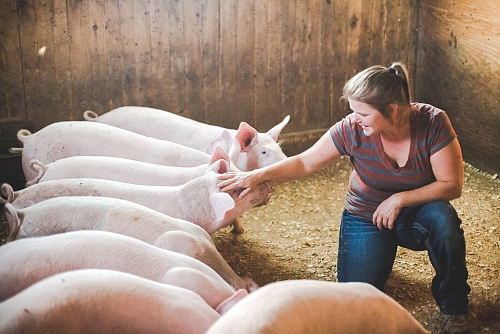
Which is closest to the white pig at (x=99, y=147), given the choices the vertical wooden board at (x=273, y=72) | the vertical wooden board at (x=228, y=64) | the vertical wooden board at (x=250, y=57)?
the vertical wooden board at (x=228, y=64)

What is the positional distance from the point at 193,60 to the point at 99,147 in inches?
70.0

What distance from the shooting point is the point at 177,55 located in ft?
19.0

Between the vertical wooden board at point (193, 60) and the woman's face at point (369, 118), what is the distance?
286 cm

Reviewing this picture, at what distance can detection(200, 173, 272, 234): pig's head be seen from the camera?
11.4ft

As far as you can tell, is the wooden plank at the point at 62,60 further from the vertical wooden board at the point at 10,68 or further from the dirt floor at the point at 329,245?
the dirt floor at the point at 329,245

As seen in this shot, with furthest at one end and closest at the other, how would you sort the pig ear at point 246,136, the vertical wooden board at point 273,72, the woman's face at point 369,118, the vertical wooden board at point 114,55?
the vertical wooden board at point 273,72 < the vertical wooden board at point 114,55 < the pig ear at point 246,136 < the woman's face at point 369,118

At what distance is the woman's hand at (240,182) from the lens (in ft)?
11.7

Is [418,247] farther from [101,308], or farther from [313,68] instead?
[313,68]

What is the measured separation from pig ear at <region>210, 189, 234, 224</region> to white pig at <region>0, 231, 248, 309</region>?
2.37 ft

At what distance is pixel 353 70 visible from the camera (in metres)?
6.53

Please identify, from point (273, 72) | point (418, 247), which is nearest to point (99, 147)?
point (418, 247)

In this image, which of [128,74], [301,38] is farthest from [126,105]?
[301,38]

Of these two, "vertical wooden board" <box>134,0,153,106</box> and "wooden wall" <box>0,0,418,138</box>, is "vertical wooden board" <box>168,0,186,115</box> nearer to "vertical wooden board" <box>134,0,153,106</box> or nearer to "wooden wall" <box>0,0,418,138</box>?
"wooden wall" <box>0,0,418,138</box>

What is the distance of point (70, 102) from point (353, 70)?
2710mm
